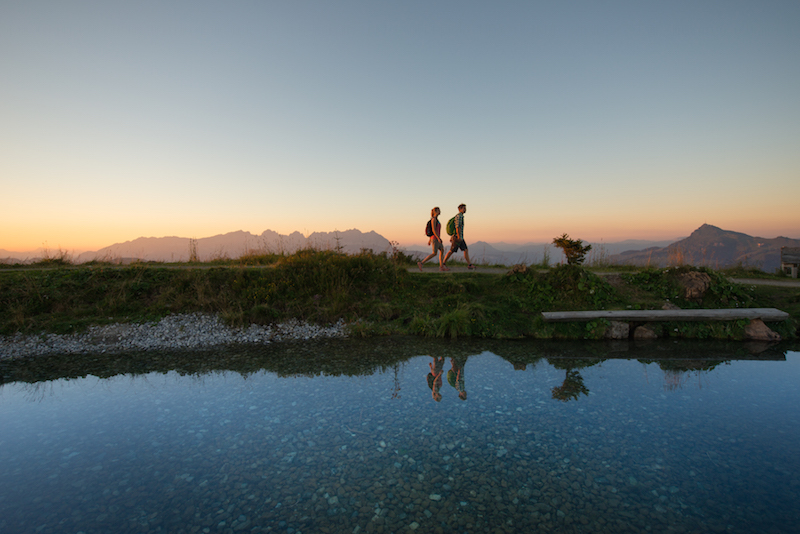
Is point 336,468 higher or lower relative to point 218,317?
lower

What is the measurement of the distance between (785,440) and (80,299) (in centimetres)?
1822

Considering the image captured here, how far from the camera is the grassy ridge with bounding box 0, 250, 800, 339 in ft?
38.7

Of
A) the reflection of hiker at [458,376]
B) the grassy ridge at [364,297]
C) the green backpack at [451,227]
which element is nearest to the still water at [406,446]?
the reflection of hiker at [458,376]

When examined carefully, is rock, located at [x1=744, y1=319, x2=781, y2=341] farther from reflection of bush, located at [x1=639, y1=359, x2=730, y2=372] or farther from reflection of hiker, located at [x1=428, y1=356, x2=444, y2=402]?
reflection of hiker, located at [x1=428, y1=356, x2=444, y2=402]

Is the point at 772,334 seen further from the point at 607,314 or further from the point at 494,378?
the point at 494,378

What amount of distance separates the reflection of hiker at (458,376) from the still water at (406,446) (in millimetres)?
48

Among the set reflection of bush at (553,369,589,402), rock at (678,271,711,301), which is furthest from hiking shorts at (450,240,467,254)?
reflection of bush at (553,369,589,402)

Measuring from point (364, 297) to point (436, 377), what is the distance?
228 inches

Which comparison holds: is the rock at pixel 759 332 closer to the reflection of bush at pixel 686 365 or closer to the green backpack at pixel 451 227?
the reflection of bush at pixel 686 365

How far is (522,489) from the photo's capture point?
461 cm

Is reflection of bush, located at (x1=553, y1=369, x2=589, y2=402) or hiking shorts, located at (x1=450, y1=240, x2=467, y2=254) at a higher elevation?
hiking shorts, located at (x1=450, y1=240, x2=467, y2=254)

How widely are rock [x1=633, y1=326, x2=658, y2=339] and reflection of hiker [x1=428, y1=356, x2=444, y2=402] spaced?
240 inches

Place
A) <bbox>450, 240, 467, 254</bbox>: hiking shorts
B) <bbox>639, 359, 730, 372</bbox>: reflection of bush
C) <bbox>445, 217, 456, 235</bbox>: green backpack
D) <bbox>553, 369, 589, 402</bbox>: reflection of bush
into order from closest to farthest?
1. <bbox>553, 369, 589, 402</bbox>: reflection of bush
2. <bbox>639, 359, 730, 372</bbox>: reflection of bush
3. <bbox>445, 217, 456, 235</bbox>: green backpack
4. <bbox>450, 240, 467, 254</bbox>: hiking shorts

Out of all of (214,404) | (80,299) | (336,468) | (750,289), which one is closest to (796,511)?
(336,468)
